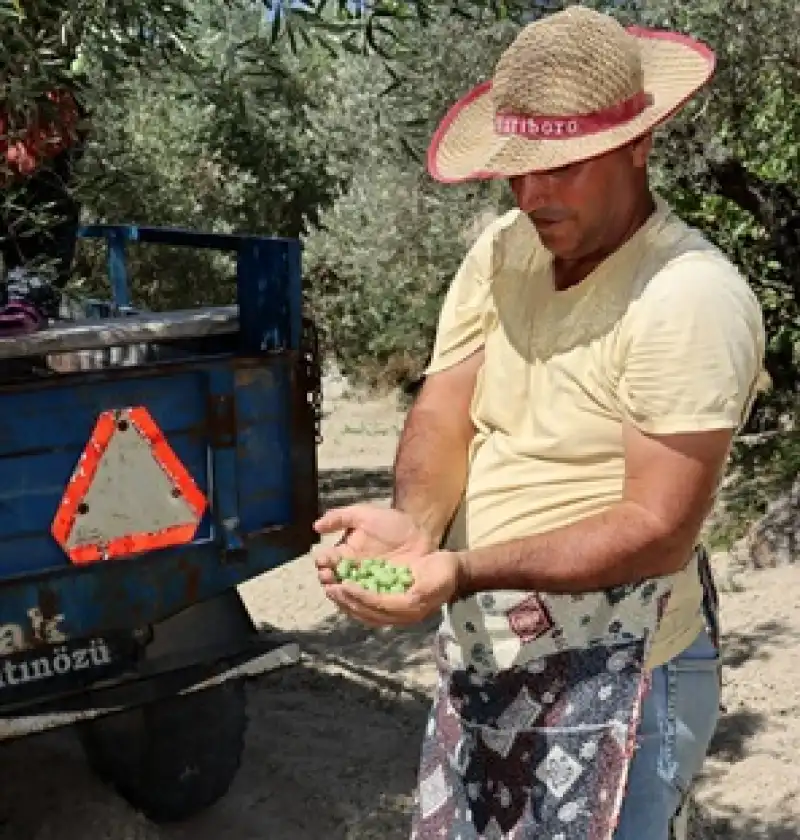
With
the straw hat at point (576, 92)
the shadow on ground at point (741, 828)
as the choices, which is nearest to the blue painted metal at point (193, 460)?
the shadow on ground at point (741, 828)

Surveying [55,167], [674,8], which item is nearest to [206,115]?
[674,8]

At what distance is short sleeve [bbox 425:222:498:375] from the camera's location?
231 cm

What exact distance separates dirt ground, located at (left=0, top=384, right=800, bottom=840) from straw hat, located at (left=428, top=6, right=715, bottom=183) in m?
2.62

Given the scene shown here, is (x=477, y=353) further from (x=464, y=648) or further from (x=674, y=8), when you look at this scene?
(x=674, y=8)

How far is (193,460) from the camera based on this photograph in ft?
11.9

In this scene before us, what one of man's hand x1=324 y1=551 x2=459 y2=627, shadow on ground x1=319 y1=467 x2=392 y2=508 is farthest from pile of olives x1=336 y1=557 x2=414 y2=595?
shadow on ground x1=319 y1=467 x2=392 y2=508

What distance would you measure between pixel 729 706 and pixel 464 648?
317 cm

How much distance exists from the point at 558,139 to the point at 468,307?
0.41 meters

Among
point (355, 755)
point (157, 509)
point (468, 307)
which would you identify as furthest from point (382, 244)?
point (468, 307)

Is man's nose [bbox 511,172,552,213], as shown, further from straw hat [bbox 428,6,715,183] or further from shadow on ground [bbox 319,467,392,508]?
shadow on ground [bbox 319,467,392,508]

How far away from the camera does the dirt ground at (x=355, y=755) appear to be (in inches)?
165

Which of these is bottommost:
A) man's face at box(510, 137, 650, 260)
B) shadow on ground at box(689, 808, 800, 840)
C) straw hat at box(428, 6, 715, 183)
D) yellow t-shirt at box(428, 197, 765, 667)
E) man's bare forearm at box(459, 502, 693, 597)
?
shadow on ground at box(689, 808, 800, 840)

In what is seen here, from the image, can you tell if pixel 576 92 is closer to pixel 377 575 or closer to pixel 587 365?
pixel 587 365

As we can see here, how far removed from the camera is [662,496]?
195 centimetres
